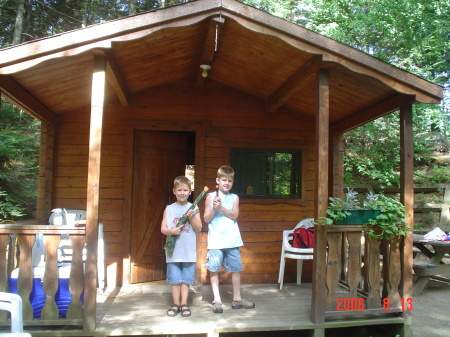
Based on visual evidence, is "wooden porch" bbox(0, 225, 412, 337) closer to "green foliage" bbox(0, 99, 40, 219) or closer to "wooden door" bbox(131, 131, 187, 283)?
"wooden door" bbox(131, 131, 187, 283)

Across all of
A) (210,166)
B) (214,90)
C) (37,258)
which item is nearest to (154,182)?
(210,166)

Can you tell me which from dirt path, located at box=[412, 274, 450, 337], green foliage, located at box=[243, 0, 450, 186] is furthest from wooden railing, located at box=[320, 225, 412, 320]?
green foliage, located at box=[243, 0, 450, 186]

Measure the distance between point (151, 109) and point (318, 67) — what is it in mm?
2392

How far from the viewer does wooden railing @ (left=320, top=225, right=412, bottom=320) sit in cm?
337

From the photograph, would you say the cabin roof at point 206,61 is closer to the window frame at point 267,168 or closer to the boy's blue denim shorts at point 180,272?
the window frame at point 267,168

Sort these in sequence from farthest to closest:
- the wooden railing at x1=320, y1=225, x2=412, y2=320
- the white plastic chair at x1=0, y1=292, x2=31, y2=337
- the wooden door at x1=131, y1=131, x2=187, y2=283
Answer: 1. the wooden door at x1=131, y1=131, x2=187, y2=283
2. the wooden railing at x1=320, y1=225, x2=412, y2=320
3. the white plastic chair at x1=0, y1=292, x2=31, y2=337

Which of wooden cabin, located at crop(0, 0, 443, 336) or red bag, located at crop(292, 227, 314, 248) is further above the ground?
wooden cabin, located at crop(0, 0, 443, 336)

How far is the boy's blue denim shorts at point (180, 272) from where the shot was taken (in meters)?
3.44

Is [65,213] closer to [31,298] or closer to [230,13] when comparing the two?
[31,298]

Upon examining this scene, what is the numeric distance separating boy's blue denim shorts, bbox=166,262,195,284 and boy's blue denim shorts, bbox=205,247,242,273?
0.21 meters

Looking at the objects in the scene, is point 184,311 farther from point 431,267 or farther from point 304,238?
point 431,267

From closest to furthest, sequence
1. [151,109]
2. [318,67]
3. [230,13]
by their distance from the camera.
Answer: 1. [230,13]
2. [318,67]
3. [151,109]

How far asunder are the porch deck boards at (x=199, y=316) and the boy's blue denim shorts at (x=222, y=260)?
0.43 metres

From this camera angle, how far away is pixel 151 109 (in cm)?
491
